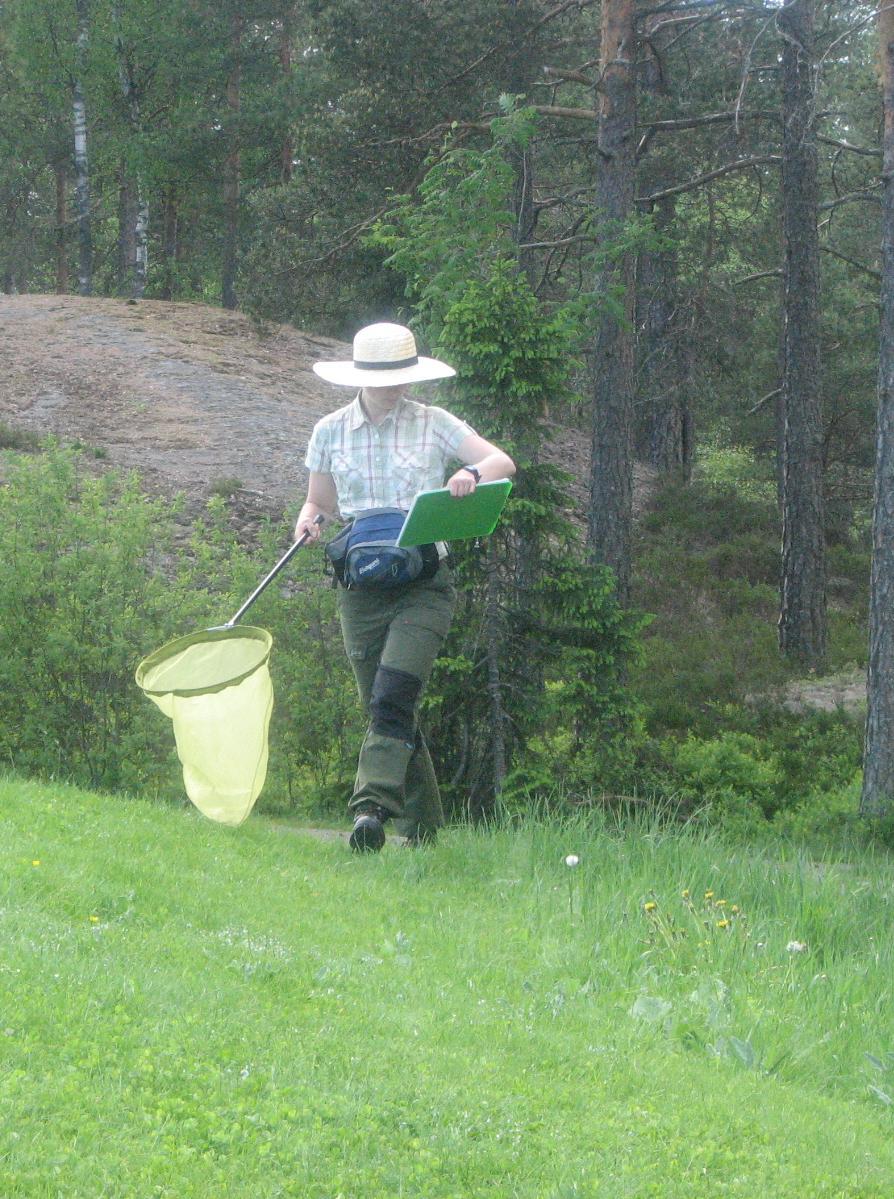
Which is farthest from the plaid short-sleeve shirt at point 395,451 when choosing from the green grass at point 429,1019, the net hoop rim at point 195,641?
the green grass at point 429,1019

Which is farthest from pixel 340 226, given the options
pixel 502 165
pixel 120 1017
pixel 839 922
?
pixel 120 1017

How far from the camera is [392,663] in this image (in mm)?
5855

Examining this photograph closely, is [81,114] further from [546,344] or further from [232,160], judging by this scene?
[546,344]

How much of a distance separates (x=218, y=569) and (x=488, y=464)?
4093 mm

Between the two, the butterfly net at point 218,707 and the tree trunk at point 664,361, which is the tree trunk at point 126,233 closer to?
the tree trunk at point 664,361

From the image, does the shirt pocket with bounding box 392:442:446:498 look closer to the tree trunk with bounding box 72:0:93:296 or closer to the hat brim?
the hat brim

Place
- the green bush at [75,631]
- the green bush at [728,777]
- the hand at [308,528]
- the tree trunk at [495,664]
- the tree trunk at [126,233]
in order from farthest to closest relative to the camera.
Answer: the tree trunk at [126,233]
the green bush at [728,777]
the tree trunk at [495,664]
the green bush at [75,631]
the hand at [308,528]

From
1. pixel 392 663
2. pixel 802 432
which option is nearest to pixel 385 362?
pixel 392 663

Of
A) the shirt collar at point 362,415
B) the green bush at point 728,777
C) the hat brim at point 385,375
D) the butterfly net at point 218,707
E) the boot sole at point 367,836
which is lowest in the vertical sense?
the green bush at point 728,777

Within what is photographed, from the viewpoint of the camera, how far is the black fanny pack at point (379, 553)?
18.9ft

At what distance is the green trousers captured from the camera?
19.1ft

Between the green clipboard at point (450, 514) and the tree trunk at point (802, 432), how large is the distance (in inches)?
463

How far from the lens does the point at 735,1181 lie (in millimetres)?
3066

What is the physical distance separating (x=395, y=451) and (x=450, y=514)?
1.57 feet
